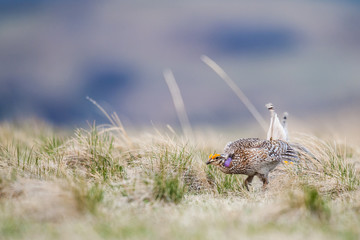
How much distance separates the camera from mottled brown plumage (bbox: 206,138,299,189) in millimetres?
5102

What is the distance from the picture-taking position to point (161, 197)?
4.02 m

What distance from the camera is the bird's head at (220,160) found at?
5.04 metres

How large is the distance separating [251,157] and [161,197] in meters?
1.54

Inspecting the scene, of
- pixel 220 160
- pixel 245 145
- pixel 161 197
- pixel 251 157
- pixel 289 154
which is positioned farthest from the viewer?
pixel 289 154

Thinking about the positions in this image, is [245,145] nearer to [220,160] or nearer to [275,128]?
[220,160]

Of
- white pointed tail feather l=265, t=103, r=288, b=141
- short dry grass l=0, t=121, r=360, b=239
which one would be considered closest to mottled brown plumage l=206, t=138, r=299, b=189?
short dry grass l=0, t=121, r=360, b=239

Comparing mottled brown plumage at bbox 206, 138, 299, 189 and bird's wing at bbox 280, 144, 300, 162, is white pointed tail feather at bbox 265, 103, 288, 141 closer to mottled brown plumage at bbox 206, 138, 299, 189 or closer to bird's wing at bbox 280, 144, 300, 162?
bird's wing at bbox 280, 144, 300, 162

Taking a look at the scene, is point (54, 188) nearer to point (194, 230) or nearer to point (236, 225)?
point (194, 230)

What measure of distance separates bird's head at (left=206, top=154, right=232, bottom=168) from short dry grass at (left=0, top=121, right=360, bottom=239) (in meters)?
0.20

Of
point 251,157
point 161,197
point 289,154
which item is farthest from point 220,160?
point 161,197

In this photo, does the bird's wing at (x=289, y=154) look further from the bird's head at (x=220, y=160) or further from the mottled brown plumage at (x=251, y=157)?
the bird's head at (x=220, y=160)

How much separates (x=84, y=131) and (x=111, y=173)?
1.17 meters

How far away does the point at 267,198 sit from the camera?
14.8 feet

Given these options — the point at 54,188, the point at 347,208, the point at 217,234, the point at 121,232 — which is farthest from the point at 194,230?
the point at 347,208
